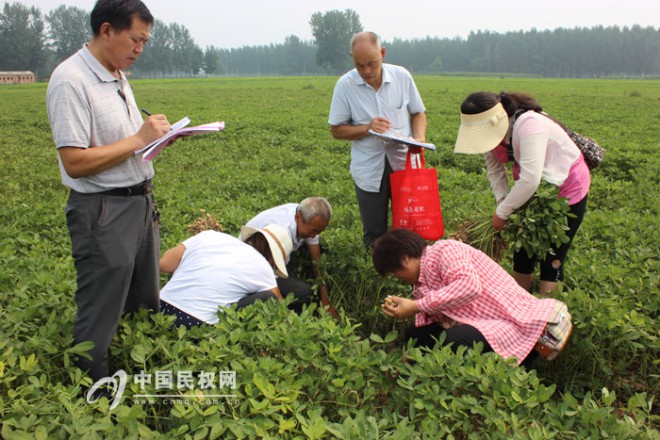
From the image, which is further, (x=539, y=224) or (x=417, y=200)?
(x=417, y=200)

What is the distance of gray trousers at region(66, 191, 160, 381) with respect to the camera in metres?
2.56

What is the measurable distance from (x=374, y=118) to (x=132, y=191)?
2115 millimetres

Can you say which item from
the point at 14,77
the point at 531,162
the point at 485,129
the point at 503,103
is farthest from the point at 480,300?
the point at 14,77

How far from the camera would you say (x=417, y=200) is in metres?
4.02

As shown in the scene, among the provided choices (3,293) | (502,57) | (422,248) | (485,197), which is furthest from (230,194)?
(502,57)

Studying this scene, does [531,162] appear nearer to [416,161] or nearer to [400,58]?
[416,161]

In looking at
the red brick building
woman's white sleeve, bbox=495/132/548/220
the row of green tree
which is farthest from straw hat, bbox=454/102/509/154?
the row of green tree

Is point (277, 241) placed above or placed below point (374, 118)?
below

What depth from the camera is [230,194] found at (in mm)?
7891

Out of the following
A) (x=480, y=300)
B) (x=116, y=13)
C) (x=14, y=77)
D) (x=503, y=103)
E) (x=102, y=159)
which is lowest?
(x=480, y=300)

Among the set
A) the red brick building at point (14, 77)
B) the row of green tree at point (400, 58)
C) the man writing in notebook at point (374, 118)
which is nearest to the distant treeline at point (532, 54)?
the row of green tree at point (400, 58)

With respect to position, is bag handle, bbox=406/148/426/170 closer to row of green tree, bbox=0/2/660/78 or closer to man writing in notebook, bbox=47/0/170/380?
man writing in notebook, bbox=47/0/170/380

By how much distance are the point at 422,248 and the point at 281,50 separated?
155 m

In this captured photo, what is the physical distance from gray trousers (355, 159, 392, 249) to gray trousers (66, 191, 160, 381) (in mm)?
2150
